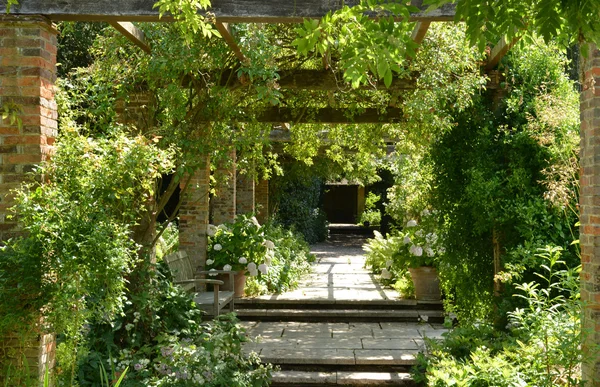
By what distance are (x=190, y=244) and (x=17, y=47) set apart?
232 inches

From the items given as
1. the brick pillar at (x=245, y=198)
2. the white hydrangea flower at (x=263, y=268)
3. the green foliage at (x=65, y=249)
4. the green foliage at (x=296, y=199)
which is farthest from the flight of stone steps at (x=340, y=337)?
the green foliage at (x=296, y=199)

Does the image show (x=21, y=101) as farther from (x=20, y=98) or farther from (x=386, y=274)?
(x=386, y=274)

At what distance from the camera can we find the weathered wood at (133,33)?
18.0ft

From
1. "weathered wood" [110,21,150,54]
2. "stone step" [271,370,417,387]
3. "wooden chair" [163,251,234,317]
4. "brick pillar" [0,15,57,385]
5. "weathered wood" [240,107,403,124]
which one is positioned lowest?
"stone step" [271,370,417,387]

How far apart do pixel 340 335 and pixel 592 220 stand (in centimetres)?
455

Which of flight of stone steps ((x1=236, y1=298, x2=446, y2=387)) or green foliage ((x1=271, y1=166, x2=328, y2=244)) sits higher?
green foliage ((x1=271, y1=166, x2=328, y2=244))

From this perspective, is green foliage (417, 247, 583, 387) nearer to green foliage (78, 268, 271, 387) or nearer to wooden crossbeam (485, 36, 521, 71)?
green foliage (78, 268, 271, 387)

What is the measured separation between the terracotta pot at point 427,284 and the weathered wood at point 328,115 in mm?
2166

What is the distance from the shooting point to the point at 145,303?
5.95 m

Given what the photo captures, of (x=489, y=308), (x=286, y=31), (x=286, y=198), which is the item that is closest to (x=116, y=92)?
(x=286, y=31)

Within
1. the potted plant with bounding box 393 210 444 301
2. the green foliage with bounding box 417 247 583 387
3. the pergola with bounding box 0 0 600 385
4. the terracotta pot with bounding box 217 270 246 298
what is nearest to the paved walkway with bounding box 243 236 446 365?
the terracotta pot with bounding box 217 270 246 298

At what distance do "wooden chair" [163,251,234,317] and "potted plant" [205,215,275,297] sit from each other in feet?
1.29

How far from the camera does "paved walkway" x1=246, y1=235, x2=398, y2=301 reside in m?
10.3

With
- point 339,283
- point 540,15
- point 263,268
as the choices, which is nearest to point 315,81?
point 263,268
